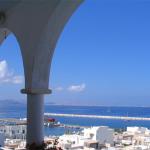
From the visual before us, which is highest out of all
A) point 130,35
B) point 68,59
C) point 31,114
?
point 130,35

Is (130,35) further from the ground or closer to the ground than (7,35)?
further from the ground

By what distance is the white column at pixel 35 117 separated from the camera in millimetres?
3361

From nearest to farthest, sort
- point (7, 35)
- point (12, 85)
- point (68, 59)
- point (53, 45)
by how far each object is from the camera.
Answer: point (53, 45)
point (7, 35)
point (12, 85)
point (68, 59)

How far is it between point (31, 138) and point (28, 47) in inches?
30.8

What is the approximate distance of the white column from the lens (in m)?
3.36

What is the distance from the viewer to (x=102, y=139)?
547cm

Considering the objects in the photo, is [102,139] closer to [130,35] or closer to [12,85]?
[12,85]

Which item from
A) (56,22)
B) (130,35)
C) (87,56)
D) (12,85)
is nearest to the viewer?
(56,22)

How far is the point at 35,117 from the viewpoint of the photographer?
3.37 meters

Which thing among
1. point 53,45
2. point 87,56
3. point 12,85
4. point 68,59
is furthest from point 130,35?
point 53,45

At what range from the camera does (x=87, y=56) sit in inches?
1347

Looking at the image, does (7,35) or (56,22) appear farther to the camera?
(7,35)

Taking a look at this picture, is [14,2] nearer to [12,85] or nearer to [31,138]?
[31,138]

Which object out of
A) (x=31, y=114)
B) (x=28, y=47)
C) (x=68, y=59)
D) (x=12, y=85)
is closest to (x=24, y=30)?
(x=28, y=47)
